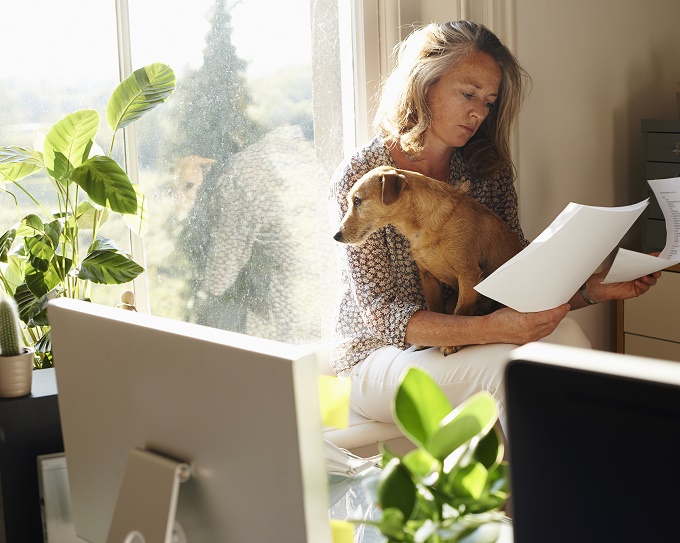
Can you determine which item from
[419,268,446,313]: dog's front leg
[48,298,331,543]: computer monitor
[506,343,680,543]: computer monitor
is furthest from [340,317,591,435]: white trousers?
[506,343,680,543]: computer monitor

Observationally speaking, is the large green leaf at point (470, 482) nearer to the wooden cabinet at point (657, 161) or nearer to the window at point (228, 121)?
the window at point (228, 121)

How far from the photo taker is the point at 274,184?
250 centimetres

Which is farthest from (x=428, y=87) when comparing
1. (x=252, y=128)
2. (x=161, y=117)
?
(x=161, y=117)

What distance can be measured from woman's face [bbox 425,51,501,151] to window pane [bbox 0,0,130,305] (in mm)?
820

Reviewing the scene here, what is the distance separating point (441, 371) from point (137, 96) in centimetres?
92

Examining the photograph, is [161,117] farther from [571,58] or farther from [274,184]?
[571,58]

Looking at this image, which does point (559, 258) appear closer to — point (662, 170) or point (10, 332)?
point (10, 332)

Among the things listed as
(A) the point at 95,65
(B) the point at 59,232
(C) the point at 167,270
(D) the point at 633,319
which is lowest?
(D) the point at 633,319

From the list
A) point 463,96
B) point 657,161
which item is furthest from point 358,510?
point 657,161

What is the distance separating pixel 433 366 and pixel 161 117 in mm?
973

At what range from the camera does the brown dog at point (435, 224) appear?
1989 millimetres

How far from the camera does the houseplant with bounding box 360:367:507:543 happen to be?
634 mm

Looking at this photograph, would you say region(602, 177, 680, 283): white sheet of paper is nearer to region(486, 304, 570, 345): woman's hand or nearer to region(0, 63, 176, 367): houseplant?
region(486, 304, 570, 345): woman's hand

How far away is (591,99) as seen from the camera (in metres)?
2.89
